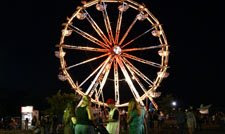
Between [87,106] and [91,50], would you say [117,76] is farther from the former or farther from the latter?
[87,106]

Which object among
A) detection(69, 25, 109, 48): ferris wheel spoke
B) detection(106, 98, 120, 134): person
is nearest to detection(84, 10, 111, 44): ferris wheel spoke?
detection(69, 25, 109, 48): ferris wheel spoke

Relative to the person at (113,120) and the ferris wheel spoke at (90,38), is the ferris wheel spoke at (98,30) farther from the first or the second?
the person at (113,120)

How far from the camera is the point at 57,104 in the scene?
6256 centimetres

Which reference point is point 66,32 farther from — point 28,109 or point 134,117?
point 134,117

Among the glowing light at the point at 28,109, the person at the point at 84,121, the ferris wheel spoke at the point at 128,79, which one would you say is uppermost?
the ferris wheel spoke at the point at 128,79

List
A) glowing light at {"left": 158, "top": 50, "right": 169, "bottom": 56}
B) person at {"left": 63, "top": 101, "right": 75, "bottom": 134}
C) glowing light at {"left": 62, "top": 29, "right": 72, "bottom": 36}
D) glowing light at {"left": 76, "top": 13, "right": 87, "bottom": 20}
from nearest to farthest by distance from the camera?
person at {"left": 63, "top": 101, "right": 75, "bottom": 134} < glowing light at {"left": 62, "top": 29, "right": 72, "bottom": 36} < glowing light at {"left": 76, "top": 13, "right": 87, "bottom": 20} < glowing light at {"left": 158, "top": 50, "right": 169, "bottom": 56}

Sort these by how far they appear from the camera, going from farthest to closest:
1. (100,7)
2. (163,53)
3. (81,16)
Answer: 1. (163,53)
2. (100,7)
3. (81,16)

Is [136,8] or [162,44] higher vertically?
[136,8]

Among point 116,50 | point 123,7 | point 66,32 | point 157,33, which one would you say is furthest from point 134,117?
point 123,7

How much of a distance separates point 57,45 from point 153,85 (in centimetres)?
760

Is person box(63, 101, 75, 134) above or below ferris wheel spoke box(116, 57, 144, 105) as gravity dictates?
below

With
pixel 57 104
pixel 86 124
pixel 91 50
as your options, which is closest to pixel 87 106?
pixel 86 124

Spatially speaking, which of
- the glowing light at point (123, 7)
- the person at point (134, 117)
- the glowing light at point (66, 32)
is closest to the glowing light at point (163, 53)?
the glowing light at point (123, 7)

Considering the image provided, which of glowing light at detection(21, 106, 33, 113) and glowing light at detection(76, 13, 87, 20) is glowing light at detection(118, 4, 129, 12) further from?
glowing light at detection(21, 106, 33, 113)
